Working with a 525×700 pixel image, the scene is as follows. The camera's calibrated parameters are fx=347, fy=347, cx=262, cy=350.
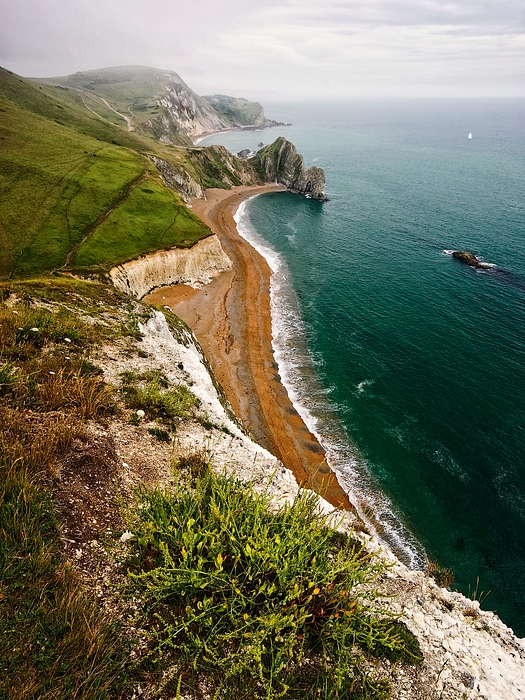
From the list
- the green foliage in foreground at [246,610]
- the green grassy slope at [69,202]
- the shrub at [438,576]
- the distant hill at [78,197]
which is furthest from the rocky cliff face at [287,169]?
the green foliage in foreground at [246,610]

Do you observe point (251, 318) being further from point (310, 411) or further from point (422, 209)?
point (422, 209)

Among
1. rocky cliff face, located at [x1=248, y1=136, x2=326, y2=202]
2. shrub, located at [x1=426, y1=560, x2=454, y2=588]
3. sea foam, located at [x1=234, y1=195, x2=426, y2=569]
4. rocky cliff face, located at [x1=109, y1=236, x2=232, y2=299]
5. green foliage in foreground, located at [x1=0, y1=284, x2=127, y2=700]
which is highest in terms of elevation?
rocky cliff face, located at [x1=248, y1=136, x2=326, y2=202]

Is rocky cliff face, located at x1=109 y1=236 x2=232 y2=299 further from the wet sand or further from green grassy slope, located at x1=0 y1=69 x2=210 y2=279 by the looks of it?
green grassy slope, located at x1=0 y1=69 x2=210 y2=279

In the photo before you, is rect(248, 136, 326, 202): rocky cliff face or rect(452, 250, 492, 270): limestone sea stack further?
rect(248, 136, 326, 202): rocky cliff face

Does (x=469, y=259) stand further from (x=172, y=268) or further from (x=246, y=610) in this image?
(x=246, y=610)

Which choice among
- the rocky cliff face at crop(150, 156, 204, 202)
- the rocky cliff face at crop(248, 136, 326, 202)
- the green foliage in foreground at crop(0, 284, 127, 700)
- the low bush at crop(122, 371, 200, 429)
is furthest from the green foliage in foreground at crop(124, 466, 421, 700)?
the rocky cliff face at crop(248, 136, 326, 202)

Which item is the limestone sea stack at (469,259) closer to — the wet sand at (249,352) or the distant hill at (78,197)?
the wet sand at (249,352)
